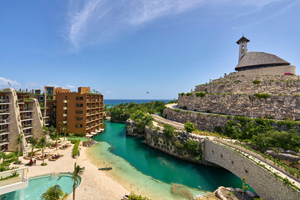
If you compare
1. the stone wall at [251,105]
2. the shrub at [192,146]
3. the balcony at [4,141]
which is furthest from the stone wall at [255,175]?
the balcony at [4,141]

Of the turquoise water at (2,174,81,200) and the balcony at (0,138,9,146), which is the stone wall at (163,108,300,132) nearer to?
the turquoise water at (2,174,81,200)

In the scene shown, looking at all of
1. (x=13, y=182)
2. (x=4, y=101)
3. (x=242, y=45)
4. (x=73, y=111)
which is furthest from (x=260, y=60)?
(x=4, y=101)

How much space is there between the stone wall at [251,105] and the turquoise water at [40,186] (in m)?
33.9

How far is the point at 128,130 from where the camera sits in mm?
52188

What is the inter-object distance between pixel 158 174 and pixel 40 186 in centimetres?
1916

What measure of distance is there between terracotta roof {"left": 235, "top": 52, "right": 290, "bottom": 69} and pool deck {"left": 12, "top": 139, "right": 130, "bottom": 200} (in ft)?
159

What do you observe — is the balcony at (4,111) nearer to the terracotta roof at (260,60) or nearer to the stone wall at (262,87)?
the stone wall at (262,87)

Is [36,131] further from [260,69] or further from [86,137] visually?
[260,69]

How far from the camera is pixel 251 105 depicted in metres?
30.6

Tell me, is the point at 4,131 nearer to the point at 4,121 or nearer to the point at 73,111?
the point at 4,121

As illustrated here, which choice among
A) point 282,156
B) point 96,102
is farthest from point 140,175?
point 96,102

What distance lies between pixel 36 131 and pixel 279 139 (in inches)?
2107

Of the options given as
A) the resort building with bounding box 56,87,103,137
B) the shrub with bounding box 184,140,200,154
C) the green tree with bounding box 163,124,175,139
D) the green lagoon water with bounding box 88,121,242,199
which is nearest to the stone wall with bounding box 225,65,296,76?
the shrub with bounding box 184,140,200,154

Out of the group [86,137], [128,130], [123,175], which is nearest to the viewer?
[123,175]
